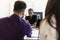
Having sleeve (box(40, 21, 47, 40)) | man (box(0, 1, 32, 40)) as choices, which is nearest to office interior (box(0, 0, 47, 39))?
man (box(0, 1, 32, 40))

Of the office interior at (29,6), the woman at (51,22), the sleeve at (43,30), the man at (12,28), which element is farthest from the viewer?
the office interior at (29,6)

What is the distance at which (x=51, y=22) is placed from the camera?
80cm

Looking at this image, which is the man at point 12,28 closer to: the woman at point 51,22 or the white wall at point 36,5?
the woman at point 51,22

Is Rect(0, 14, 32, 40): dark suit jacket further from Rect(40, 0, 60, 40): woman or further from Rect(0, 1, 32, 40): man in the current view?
Rect(40, 0, 60, 40): woman

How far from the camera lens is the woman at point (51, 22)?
64cm

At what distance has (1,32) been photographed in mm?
Answer: 1802

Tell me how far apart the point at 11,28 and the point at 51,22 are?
3.50ft

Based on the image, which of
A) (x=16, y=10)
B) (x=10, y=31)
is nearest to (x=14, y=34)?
(x=10, y=31)

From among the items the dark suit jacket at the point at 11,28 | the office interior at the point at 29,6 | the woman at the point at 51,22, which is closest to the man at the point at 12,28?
the dark suit jacket at the point at 11,28

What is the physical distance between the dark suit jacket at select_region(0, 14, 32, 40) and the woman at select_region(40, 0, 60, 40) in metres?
0.89

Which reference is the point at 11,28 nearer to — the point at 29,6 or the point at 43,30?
the point at 43,30

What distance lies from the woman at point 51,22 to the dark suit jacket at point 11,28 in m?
0.89

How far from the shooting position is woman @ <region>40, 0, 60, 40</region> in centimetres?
64

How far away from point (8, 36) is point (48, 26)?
1045 millimetres
